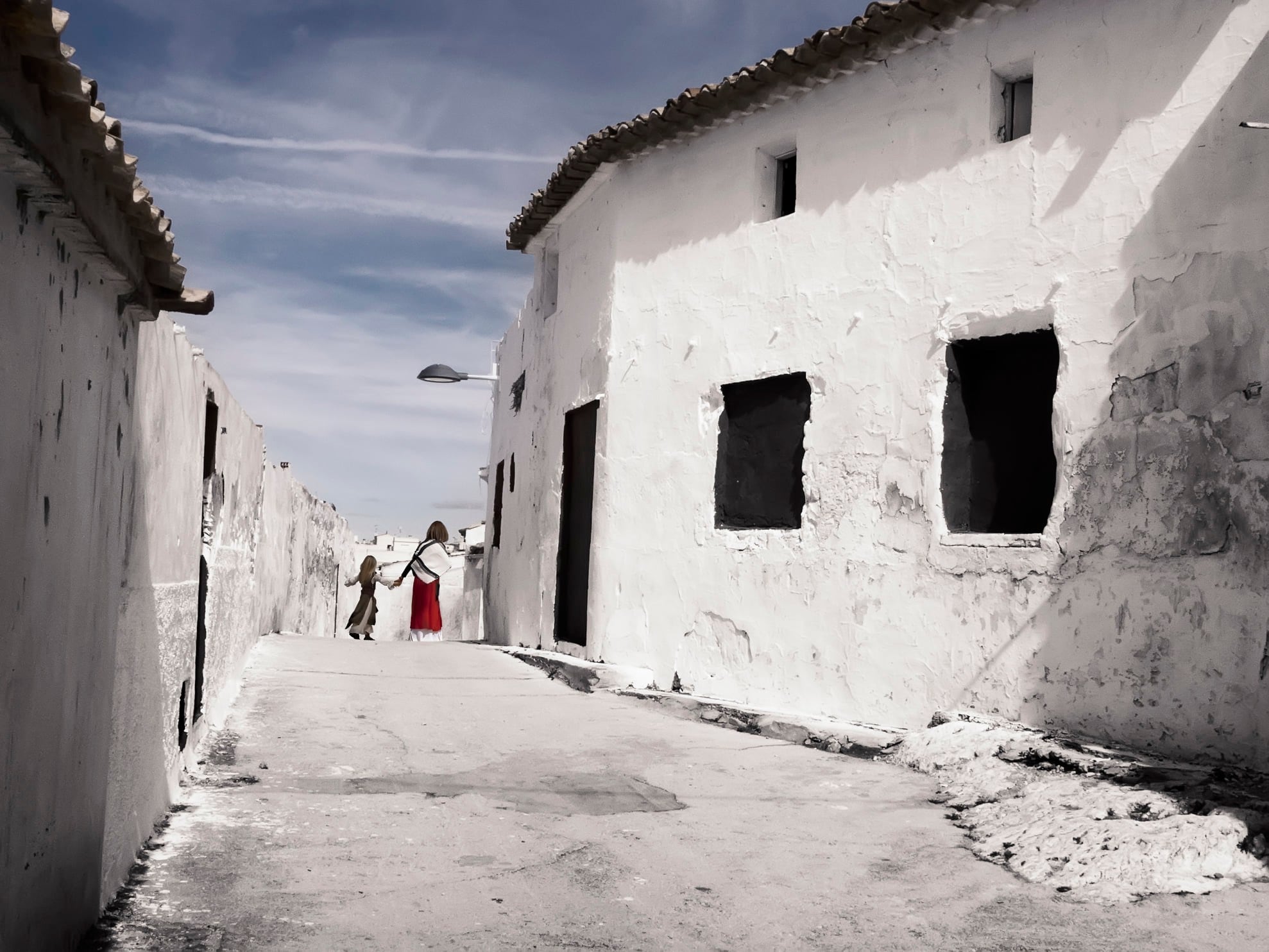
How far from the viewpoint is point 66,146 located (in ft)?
9.03

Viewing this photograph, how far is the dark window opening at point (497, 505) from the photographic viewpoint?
650 inches

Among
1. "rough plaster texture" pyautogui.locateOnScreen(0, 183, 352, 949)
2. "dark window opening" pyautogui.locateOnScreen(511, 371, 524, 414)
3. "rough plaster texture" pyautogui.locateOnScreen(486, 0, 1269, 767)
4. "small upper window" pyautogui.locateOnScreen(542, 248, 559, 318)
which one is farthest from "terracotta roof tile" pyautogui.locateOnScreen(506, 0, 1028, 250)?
"rough plaster texture" pyautogui.locateOnScreen(0, 183, 352, 949)

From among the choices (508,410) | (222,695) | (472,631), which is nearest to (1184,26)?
(222,695)

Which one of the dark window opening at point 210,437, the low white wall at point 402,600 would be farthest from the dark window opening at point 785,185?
the low white wall at point 402,600

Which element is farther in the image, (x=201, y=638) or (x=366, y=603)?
(x=366, y=603)

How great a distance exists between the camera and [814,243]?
29.0 ft

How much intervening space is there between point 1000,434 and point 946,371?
53 centimetres

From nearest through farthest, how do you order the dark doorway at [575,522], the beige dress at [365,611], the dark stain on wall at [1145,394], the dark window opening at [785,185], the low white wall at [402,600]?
the dark stain on wall at [1145,394] → the dark window opening at [785,185] → the dark doorway at [575,522] → the beige dress at [365,611] → the low white wall at [402,600]

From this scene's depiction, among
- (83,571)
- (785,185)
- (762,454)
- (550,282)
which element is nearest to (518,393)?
(550,282)

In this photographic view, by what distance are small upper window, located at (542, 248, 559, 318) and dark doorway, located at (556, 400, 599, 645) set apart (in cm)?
201

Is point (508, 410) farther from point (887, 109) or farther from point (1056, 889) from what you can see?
point (1056, 889)

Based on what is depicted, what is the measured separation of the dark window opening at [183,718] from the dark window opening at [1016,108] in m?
5.83

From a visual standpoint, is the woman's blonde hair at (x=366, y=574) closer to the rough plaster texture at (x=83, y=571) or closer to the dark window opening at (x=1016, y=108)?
the rough plaster texture at (x=83, y=571)

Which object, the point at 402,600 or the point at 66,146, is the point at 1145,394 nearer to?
the point at 66,146
